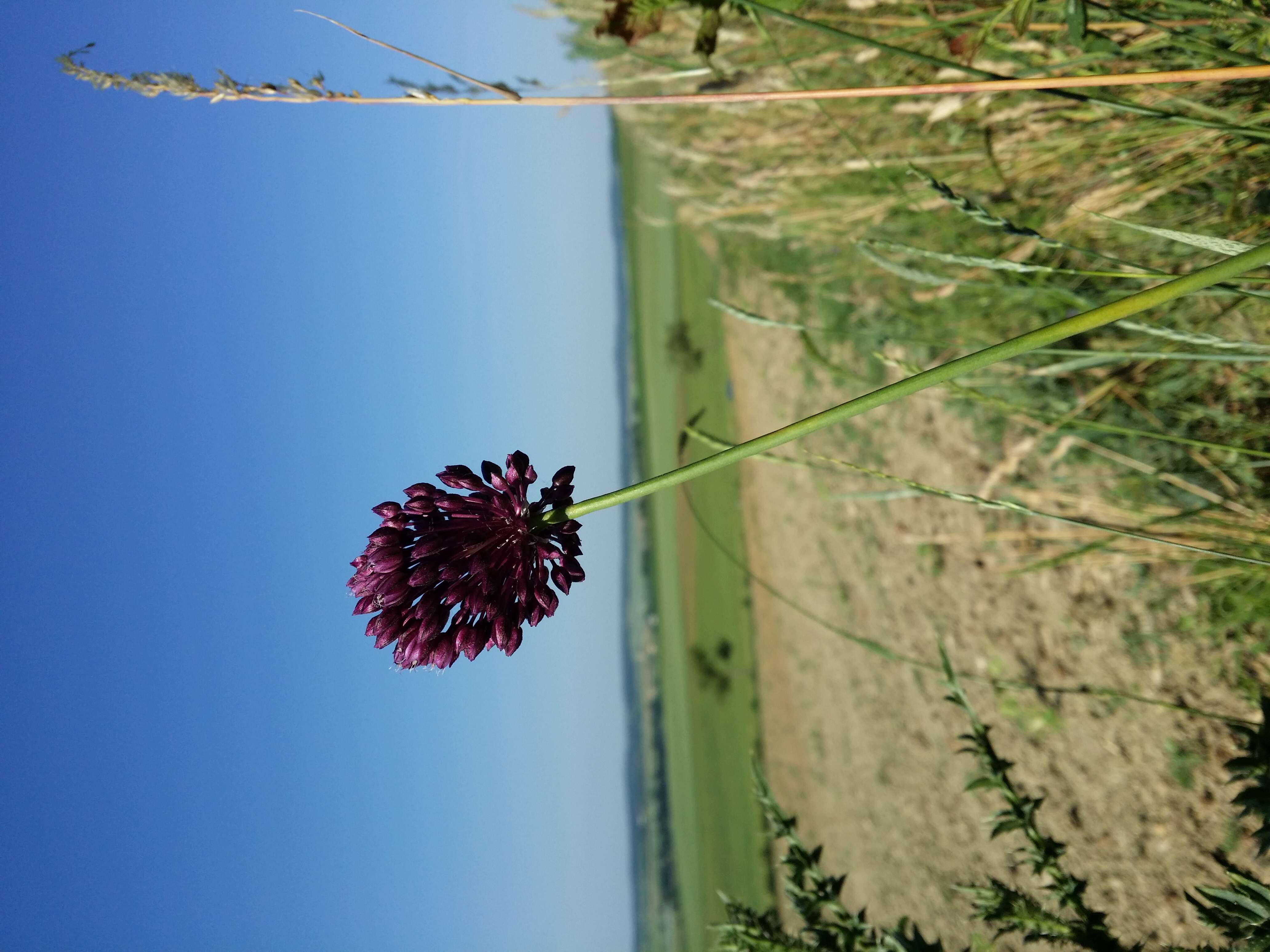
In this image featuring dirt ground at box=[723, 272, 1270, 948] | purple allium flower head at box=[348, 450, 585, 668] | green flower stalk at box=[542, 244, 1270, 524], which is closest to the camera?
green flower stalk at box=[542, 244, 1270, 524]

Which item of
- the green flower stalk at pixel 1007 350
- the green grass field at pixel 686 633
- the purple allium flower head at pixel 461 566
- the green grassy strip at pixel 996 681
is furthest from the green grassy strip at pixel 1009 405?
the green grass field at pixel 686 633

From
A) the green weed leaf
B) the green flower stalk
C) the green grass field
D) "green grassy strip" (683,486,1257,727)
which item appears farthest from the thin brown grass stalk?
the green grass field

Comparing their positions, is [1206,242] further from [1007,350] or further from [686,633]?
[686,633]

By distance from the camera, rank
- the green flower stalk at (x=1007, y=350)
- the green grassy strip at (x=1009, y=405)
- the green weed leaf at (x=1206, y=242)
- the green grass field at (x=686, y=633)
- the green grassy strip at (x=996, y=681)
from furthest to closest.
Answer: the green grass field at (x=686, y=633) → the green grassy strip at (x=996, y=681) → the green grassy strip at (x=1009, y=405) → the green weed leaf at (x=1206, y=242) → the green flower stalk at (x=1007, y=350)

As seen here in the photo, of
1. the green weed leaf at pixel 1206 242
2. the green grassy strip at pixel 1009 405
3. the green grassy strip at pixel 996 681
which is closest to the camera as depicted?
the green weed leaf at pixel 1206 242

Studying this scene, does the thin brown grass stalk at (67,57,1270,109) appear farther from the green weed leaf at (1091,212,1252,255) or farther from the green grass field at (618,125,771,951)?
the green grass field at (618,125,771,951)

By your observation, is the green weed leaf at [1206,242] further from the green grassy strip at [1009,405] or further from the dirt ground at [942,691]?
the dirt ground at [942,691]

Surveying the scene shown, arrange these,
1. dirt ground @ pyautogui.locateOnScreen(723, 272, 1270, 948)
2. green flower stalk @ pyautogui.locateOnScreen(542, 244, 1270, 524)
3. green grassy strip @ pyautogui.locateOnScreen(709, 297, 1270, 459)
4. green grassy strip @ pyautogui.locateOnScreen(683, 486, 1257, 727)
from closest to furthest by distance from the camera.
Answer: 1. green flower stalk @ pyautogui.locateOnScreen(542, 244, 1270, 524)
2. green grassy strip @ pyautogui.locateOnScreen(709, 297, 1270, 459)
3. green grassy strip @ pyautogui.locateOnScreen(683, 486, 1257, 727)
4. dirt ground @ pyautogui.locateOnScreen(723, 272, 1270, 948)

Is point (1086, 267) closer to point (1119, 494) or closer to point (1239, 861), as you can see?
point (1119, 494)
